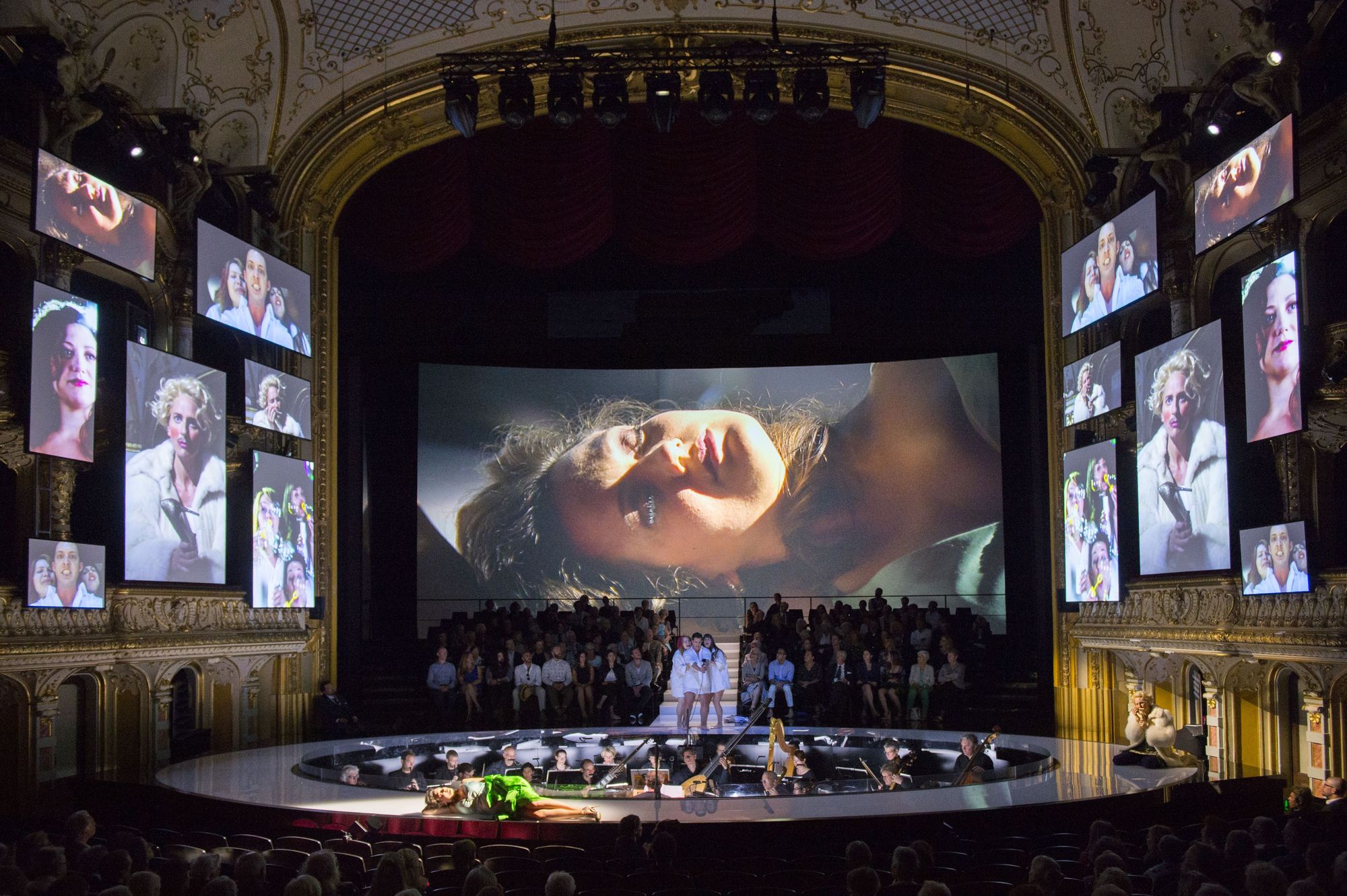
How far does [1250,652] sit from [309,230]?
12.3 meters

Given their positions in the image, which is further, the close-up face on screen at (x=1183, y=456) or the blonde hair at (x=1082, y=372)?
the blonde hair at (x=1082, y=372)

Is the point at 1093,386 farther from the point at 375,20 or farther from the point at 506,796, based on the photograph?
the point at 375,20

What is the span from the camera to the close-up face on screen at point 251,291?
1364cm

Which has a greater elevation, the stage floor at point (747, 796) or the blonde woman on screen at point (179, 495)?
→ the blonde woman on screen at point (179, 495)

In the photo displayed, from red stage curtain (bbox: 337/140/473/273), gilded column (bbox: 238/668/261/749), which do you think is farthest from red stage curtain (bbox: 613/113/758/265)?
gilded column (bbox: 238/668/261/749)

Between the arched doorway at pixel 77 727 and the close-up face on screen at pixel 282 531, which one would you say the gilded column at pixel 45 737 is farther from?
the close-up face on screen at pixel 282 531

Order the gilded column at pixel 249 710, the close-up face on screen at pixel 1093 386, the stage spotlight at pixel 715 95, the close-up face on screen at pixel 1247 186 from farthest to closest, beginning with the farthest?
1. the gilded column at pixel 249 710
2. the close-up face on screen at pixel 1093 386
3. the stage spotlight at pixel 715 95
4. the close-up face on screen at pixel 1247 186

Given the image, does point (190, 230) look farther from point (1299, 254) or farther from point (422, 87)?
point (1299, 254)

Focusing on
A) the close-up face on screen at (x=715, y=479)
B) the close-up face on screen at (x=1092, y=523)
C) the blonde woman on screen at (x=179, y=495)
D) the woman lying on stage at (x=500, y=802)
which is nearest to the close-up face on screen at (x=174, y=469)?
the blonde woman on screen at (x=179, y=495)

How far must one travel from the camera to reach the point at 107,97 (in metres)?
12.5

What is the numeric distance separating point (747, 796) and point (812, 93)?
7.43 m

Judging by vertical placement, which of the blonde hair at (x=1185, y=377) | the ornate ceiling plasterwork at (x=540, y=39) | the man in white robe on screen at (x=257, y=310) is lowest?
the blonde hair at (x=1185, y=377)

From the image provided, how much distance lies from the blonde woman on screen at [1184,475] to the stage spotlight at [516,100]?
7.08 m

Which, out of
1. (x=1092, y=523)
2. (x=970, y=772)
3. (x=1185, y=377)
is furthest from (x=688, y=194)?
(x=970, y=772)
